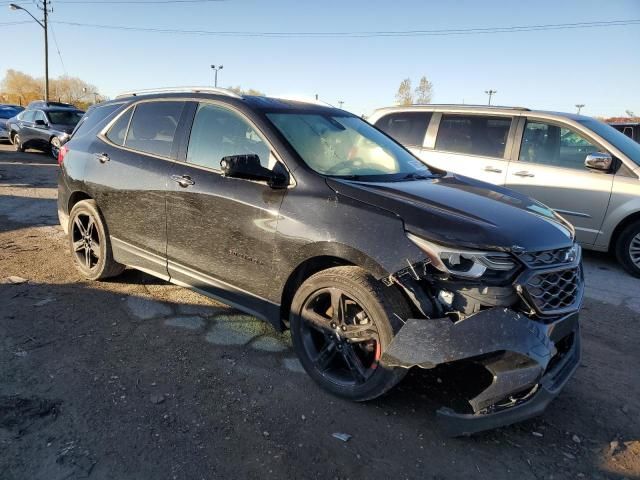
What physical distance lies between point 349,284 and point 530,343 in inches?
38.8

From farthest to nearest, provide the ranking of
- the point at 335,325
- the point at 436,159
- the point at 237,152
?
the point at 436,159 → the point at 237,152 → the point at 335,325

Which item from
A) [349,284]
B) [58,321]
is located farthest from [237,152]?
[58,321]

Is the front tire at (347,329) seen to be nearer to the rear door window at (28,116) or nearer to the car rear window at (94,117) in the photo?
the car rear window at (94,117)

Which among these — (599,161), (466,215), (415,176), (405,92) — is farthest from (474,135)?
(405,92)

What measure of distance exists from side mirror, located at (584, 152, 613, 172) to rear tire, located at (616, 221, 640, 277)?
778 mm

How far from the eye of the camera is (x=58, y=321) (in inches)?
149

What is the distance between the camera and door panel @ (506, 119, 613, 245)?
6079 millimetres

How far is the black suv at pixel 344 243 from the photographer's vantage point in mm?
2457

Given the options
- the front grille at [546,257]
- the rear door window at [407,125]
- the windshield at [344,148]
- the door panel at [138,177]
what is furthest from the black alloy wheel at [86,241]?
the rear door window at [407,125]

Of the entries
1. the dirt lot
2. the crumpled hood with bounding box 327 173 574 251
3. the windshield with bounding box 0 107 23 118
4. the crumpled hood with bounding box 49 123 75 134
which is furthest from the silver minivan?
the windshield with bounding box 0 107 23 118

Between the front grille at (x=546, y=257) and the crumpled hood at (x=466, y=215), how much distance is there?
32 mm

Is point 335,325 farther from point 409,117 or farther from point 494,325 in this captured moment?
point 409,117

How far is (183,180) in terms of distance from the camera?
3674 mm

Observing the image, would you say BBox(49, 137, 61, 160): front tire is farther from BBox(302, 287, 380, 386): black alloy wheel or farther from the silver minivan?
BBox(302, 287, 380, 386): black alloy wheel
